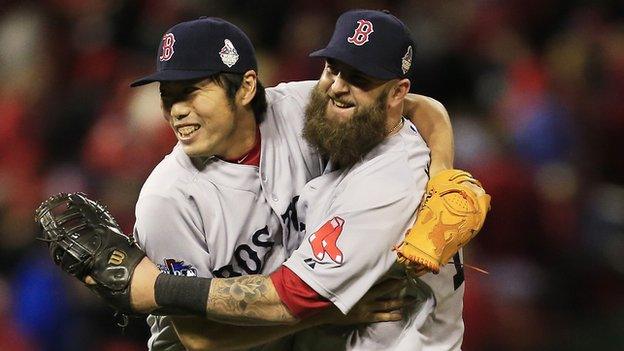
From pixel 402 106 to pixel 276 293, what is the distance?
0.67m

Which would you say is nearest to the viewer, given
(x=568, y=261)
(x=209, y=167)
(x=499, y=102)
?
(x=209, y=167)

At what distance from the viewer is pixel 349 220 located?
2746 mm

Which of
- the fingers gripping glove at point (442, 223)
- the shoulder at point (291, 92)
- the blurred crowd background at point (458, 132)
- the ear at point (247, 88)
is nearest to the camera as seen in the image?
the fingers gripping glove at point (442, 223)

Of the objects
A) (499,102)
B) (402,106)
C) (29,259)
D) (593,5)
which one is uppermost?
(402,106)

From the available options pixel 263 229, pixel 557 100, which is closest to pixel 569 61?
pixel 557 100

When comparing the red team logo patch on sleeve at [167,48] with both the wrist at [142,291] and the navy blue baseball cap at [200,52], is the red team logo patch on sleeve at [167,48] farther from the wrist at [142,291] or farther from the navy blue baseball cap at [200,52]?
the wrist at [142,291]

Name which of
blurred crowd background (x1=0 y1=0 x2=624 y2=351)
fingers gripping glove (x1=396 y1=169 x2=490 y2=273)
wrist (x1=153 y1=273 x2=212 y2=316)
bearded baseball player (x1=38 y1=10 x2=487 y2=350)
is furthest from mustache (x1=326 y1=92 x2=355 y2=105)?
blurred crowd background (x1=0 y1=0 x2=624 y2=351)

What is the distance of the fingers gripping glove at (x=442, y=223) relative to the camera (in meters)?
2.68

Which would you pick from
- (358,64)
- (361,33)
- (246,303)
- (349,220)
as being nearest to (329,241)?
(349,220)

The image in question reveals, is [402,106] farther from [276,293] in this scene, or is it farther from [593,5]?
[593,5]

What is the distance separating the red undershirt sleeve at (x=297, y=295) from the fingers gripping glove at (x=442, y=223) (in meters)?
0.25

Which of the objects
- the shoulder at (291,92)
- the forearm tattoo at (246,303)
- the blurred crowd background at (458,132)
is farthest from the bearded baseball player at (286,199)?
the blurred crowd background at (458,132)

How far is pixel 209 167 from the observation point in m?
3.03

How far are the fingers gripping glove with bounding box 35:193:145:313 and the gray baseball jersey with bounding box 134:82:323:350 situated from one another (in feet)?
0.32
